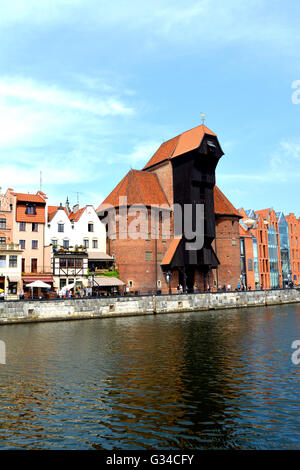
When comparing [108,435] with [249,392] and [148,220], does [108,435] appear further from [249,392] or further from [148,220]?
Result: [148,220]

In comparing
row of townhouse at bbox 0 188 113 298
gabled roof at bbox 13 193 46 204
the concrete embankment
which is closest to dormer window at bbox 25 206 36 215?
row of townhouse at bbox 0 188 113 298

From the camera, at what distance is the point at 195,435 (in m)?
12.0

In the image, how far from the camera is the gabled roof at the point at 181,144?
6694 centimetres

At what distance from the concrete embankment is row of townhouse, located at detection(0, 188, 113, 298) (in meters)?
8.12

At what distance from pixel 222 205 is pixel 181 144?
14.4 metres

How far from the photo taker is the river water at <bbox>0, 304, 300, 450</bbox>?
11984mm

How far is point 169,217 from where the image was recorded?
6800cm

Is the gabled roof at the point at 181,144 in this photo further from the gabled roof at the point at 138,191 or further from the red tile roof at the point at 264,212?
the red tile roof at the point at 264,212

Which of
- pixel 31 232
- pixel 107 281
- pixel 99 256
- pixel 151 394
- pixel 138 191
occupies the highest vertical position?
pixel 138 191

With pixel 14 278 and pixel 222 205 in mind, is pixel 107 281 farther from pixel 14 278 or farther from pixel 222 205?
pixel 222 205

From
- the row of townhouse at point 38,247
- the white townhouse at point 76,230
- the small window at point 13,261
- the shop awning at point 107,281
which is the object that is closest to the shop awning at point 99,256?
the row of townhouse at point 38,247

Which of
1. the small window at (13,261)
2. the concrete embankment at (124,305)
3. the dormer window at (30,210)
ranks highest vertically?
the dormer window at (30,210)

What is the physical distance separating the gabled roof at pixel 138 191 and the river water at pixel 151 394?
39155mm

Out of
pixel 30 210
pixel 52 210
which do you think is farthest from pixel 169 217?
pixel 30 210
